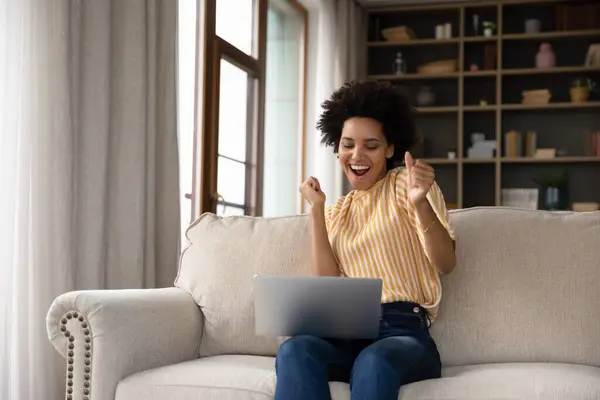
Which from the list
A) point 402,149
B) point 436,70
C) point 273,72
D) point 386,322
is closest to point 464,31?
point 436,70

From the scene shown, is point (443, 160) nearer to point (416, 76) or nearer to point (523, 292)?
point (416, 76)

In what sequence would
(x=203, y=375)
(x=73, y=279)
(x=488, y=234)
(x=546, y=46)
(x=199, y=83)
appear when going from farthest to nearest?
(x=546, y=46)
(x=199, y=83)
(x=73, y=279)
(x=488, y=234)
(x=203, y=375)

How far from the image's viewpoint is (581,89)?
6.25m

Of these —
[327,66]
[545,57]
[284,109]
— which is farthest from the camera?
[545,57]

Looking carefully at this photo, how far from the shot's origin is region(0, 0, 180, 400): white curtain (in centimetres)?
287

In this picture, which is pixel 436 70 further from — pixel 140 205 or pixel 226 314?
pixel 226 314

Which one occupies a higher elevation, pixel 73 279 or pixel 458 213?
pixel 458 213

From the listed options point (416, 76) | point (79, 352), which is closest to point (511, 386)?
point (79, 352)

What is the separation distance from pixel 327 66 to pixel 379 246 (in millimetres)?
3805

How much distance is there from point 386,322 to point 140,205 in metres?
1.57

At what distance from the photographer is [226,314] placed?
2.50 metres

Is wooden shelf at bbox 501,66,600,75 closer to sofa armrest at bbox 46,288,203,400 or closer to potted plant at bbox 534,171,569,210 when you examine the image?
potted plant at bbox 534,171,569,210

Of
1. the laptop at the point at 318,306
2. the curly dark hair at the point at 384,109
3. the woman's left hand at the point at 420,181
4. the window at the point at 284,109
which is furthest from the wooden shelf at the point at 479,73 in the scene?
the laptop at the point at 318,306

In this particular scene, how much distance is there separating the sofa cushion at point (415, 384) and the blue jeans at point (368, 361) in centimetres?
6
